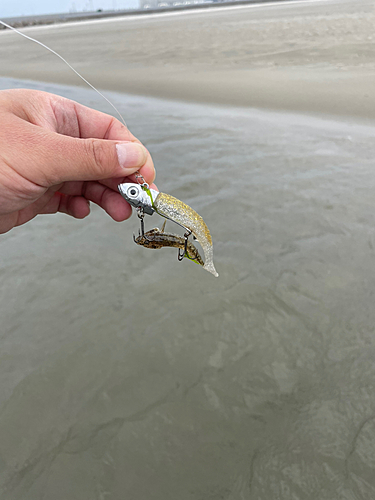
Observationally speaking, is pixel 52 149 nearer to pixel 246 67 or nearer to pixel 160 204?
pixel 160 204

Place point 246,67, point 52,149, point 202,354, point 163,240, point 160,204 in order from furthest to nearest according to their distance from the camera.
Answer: point 246,67
point 202,354
point 163,240
point 160,204
point 52,149

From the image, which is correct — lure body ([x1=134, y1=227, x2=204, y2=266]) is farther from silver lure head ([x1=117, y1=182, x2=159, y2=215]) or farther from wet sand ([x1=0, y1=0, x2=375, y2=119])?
wet sand ([x1=0, y1=0, x2=375, y2=119])

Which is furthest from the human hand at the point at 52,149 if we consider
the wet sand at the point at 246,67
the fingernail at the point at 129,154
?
the wet sand at the point at 246,67

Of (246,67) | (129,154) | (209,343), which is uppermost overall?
(129,154)

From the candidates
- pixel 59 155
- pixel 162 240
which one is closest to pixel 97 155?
pixel 59 155

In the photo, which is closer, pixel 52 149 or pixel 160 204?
pixel 52 149

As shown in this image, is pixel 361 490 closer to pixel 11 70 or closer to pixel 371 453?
pixel 371 453

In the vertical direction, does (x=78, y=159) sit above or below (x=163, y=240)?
above
